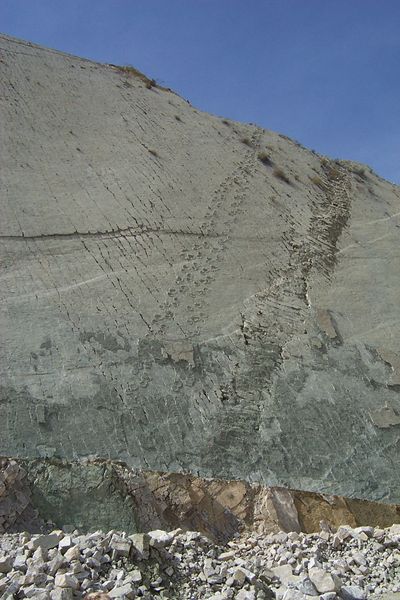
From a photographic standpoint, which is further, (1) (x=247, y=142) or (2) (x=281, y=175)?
(1) (x=247, y=142)

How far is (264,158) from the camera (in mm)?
10938

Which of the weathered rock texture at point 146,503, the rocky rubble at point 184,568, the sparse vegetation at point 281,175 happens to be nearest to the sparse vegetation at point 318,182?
the sparse vegetation at point 281,175

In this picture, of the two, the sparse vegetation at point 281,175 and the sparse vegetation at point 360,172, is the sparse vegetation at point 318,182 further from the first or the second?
the sparse vegetation at point 360,172

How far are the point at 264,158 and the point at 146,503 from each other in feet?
22.4

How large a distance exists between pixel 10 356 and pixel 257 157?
6038 mm

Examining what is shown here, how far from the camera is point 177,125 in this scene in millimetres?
11109

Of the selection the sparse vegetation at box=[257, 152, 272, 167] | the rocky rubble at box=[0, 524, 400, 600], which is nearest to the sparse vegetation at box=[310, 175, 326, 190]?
the sparse vegetation at box=[257, 152, 272, 167]

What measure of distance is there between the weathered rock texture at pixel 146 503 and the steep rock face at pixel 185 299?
16 cm

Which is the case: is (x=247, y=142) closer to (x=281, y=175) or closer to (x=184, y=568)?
(x=281, y=175)

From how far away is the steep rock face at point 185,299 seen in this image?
249 inches

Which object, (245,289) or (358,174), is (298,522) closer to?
(245,289)

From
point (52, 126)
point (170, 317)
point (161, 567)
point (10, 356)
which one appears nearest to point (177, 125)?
point (52, 126)

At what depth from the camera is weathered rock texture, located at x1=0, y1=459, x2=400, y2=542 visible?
541 cm

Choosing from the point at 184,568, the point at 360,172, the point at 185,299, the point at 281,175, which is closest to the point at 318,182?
the point at 281,175
